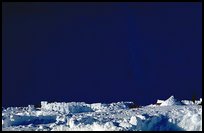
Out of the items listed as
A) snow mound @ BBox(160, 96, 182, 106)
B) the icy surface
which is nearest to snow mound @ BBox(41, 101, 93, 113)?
the icy surface

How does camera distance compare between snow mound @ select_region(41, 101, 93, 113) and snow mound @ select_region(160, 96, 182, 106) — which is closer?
→ snow mound @ select_region(160, 96, 182, 106)

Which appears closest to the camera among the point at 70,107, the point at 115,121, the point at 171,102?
the point at 115,121

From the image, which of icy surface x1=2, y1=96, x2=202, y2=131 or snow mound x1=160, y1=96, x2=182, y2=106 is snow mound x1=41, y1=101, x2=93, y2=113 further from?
snow mound x1=160, y1=96, x2=182, y2=106

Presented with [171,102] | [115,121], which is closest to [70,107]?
[171,102]

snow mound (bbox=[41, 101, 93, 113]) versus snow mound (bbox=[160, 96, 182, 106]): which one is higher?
snow mound (bbox=[160, 96, 182, 106])

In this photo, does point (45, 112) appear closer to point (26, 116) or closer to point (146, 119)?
point (26, 116)

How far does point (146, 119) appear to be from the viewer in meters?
11.7

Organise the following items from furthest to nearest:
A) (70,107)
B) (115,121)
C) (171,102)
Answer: (70,107)
(171,102)
(115,121)

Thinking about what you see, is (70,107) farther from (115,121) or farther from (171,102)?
(115,121)

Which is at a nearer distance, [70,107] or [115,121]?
[115,121]

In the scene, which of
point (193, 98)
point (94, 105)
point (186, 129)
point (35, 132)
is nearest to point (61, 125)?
point (35, 132)

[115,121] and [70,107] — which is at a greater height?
[70,107]

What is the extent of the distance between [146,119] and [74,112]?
367cm

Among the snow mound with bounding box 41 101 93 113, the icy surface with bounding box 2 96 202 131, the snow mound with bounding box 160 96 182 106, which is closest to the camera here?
the icy surface with bounding box 2 96 202 131
